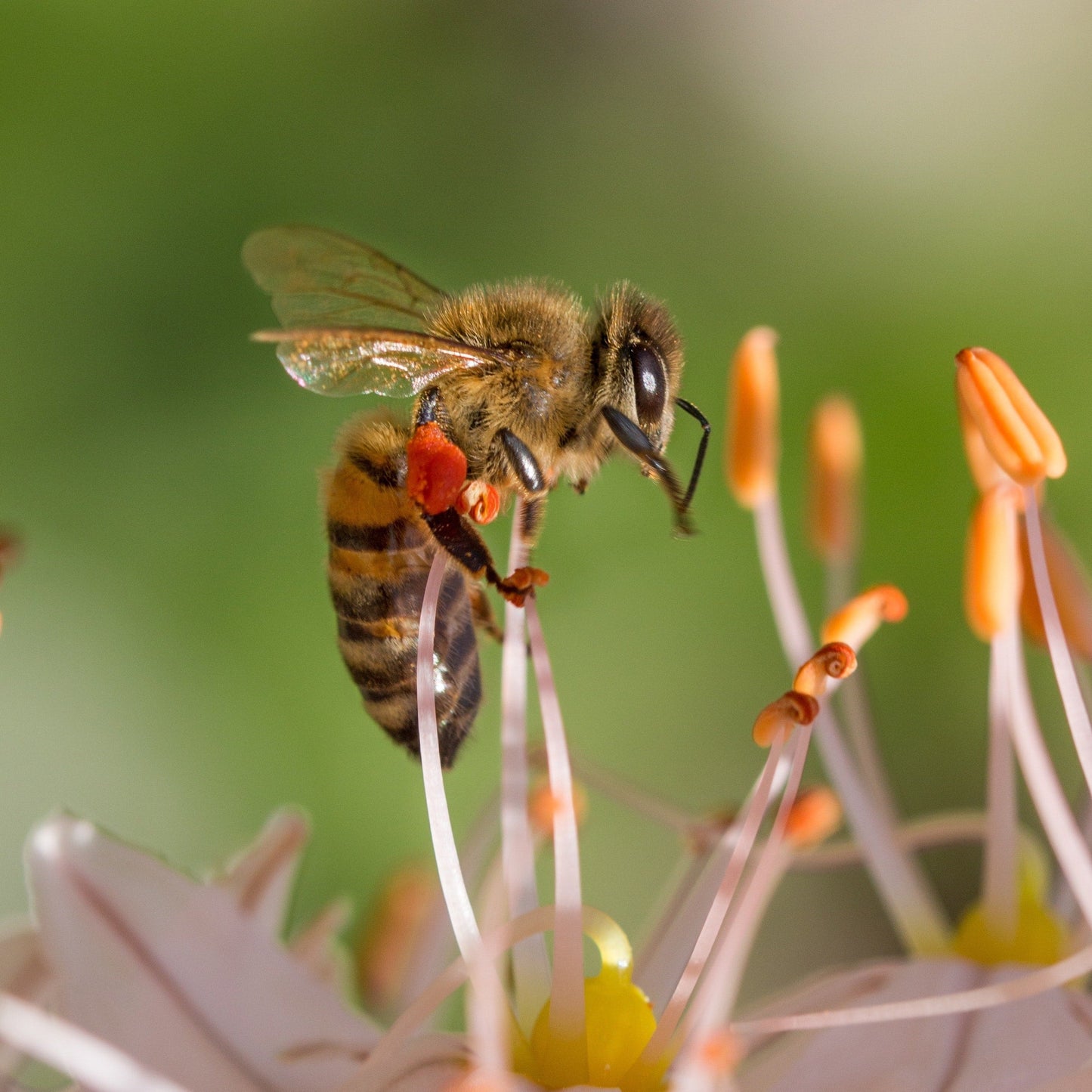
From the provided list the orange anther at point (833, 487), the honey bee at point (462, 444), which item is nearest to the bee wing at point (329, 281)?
the honey bee at point (462, 444)

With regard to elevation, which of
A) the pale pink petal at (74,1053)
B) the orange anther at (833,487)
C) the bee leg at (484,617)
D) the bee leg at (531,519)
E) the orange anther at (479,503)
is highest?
the orange anther at (833,487)

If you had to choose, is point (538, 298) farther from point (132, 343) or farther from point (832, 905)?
point (832, 905)

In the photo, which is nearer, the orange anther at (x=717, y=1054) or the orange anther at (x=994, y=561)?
the orange anther at (x=717, y=1054)

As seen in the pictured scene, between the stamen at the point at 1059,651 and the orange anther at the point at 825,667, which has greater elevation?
the stamen at the point at 1059,651

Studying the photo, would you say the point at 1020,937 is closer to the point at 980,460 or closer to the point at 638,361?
the point at 980,460

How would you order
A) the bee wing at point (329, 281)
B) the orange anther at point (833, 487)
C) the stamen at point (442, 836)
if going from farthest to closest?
the orange anther at point (833, 487), the bee wing at point (329, 281), the stamen at point (442, 836)

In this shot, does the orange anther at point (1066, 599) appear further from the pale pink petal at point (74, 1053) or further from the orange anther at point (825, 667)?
the pale pink petal at point (74, 1053)
